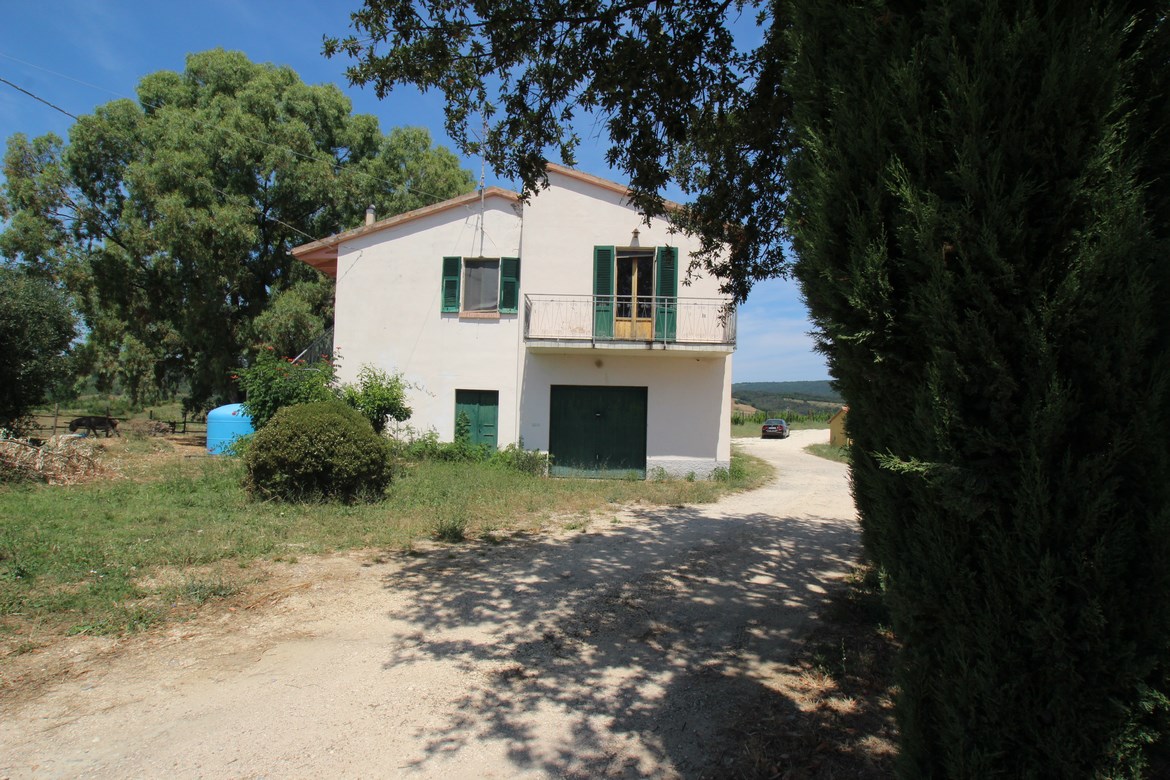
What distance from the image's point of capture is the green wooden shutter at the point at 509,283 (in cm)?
1541

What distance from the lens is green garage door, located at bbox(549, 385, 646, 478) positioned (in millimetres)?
→ 15117

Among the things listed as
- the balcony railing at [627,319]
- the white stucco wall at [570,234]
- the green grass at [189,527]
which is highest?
the white stucco wall at [570,234]

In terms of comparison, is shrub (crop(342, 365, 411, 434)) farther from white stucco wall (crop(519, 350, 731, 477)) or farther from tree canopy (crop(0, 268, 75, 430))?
tree canopy (crop(0, 268, 75, 430))

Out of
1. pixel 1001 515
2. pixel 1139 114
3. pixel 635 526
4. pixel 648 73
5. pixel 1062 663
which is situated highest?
Answer: pixel 648 73

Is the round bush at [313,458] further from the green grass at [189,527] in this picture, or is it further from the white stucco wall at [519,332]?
the white stucco wall at [519,332]

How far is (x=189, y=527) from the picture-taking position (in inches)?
295

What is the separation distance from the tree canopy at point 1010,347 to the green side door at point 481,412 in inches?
529

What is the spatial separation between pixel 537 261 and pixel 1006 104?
44.1ft

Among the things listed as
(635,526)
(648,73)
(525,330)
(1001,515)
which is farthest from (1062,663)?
(525,330)

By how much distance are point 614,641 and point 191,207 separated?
2028 centimetres

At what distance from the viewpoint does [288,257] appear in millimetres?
21438

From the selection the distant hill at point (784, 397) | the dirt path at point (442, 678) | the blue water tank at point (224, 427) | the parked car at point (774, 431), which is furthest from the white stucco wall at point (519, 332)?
the distant hill at point (784, 397)

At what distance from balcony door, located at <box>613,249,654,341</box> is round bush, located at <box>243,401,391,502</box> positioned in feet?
22.9

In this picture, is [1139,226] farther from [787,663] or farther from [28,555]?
[28,555]
